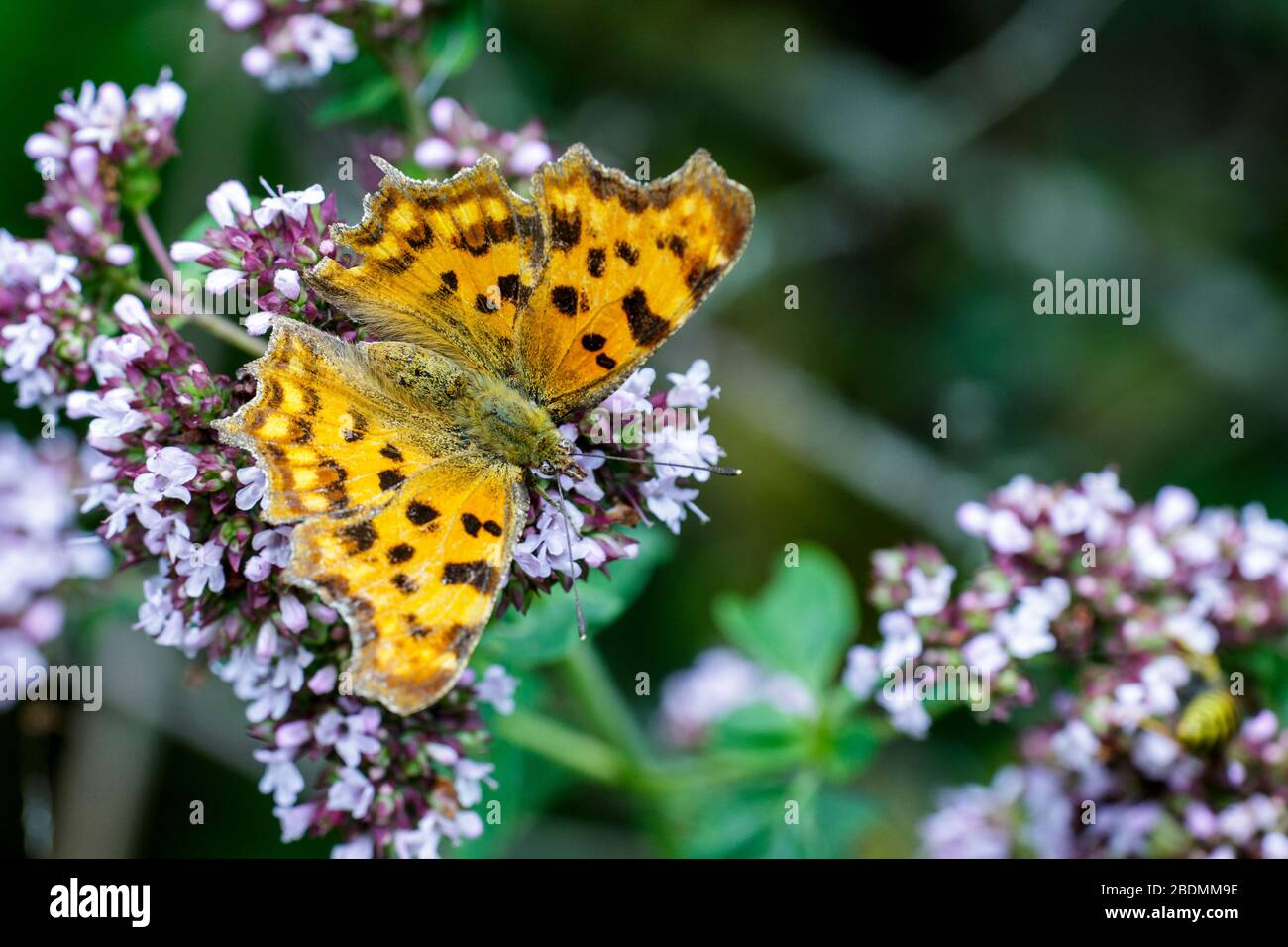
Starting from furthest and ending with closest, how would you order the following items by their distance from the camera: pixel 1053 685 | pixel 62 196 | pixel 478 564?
pixel 1053 685
pixel 62 196
pixel 478 564

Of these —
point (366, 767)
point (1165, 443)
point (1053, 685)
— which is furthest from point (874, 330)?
point (366, 767)

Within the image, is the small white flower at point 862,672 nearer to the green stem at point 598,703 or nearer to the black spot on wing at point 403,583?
the green stem at point 598,703

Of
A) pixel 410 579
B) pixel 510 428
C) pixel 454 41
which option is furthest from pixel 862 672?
pixel 454 41

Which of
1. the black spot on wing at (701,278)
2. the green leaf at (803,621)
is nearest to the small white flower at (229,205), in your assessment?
the black spot on wing at (701,278)

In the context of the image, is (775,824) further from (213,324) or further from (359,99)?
(359,99)
